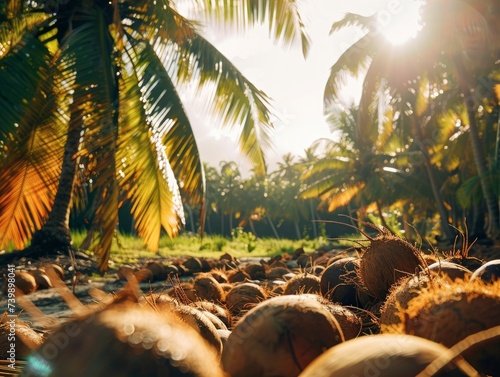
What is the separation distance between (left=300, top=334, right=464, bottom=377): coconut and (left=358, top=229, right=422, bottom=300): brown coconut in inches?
70.5

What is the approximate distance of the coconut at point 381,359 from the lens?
995 millimetres

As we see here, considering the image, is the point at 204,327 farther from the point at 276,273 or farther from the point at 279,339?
the point at 276,273

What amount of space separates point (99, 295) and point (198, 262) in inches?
335

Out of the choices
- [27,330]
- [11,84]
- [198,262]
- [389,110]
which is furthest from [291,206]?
[27,330]

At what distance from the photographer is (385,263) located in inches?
114

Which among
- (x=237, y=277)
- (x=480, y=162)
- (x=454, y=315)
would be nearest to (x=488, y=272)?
(x=454, y=315)

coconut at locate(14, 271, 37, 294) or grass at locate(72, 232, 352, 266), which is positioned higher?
coconut at locate(14, 271, 37, 294)

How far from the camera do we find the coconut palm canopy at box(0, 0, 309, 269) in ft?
22.2

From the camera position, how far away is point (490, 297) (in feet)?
5.01

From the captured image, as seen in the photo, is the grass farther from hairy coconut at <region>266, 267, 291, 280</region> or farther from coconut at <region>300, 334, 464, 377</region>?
coconut at <region>300, 334, 464, 377</region>

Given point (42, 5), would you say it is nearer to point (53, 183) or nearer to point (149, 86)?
point (149, 86)

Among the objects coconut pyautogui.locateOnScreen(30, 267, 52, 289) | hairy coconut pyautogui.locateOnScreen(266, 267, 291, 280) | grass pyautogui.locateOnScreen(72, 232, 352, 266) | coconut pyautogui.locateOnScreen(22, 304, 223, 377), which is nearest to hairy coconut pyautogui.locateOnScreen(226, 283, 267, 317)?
coconut pyautogui.locateOnScreen(22, 304, 223, 377)

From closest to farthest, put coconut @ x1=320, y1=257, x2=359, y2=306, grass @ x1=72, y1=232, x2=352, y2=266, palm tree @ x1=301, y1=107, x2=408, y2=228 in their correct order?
coconut @ x1=320, y1=257, x2=359, y2=306
grass @ x1=72, y1=232, x2=352, y2=266
palm tree @ x1=301, y1=107, x2=408, y2=228

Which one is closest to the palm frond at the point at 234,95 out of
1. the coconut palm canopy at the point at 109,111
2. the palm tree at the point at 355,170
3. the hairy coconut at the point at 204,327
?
the coconut palm canopy at the point at 109,111
